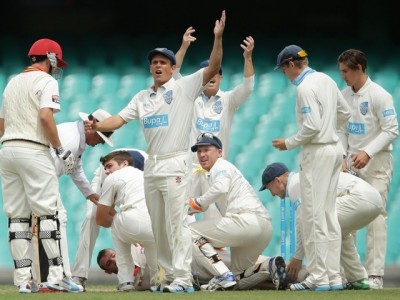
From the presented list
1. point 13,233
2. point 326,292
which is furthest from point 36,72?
point 326,292

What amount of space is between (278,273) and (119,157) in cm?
170

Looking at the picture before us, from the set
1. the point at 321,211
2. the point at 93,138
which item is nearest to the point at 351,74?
the point at 321,211

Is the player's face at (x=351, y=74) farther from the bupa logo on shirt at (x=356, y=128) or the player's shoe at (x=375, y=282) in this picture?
the player's shoe at (x=375, y=282)

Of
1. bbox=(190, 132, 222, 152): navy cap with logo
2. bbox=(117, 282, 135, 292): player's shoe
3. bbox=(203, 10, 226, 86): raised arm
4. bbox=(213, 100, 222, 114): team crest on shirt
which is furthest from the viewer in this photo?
bbox=(213, 100, 222, 114): team crest on shirt

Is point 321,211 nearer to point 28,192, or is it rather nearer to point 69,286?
point 69,286

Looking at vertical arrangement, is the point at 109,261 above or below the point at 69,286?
above

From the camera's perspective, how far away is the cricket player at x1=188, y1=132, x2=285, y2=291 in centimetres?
944

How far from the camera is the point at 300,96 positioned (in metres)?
8.87

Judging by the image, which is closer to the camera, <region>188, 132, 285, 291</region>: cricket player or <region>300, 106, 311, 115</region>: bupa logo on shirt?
<region>300, 106, 311, 115</region>: bupa logo on shirt

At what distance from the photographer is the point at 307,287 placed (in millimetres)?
8930

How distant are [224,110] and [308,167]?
184cm

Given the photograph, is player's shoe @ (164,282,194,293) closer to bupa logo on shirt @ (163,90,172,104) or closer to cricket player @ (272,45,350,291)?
cricket player @ (272,45,350,291)

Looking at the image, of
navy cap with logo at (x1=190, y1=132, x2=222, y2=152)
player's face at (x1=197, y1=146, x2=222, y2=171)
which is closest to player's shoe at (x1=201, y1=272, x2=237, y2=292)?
player's face at (x1=197, y1=146, x2=222, y2=171)

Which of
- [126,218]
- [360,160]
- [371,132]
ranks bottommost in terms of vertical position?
[126,218]
